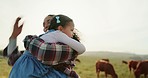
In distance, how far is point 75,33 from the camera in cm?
87

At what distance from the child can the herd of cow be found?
4.72 ft

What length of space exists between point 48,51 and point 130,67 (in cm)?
157

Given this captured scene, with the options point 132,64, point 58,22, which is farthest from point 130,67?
point 58,22

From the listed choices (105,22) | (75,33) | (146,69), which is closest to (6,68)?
(105,22)

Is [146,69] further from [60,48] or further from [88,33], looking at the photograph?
Result: [60,48]

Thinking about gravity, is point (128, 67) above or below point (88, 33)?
below

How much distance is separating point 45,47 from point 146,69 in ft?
5.70

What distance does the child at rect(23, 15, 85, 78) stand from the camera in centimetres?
75

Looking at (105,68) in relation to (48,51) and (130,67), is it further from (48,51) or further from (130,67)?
(48,51)

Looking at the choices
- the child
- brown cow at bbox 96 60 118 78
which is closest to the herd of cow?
brown cow at bbox 96 60 118 78

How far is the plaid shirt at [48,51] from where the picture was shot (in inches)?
29.1

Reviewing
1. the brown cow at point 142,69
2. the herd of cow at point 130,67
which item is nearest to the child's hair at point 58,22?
the herd of cow at point 130,67

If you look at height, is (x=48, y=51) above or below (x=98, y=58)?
above

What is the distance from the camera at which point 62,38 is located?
2.51 feet
